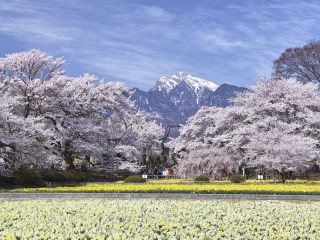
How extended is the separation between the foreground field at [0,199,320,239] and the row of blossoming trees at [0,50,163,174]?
1633 cm

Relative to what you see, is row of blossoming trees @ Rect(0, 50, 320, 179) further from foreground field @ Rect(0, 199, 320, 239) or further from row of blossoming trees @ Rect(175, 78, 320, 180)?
foreground field @ Rect(0, 199, 320, 239)

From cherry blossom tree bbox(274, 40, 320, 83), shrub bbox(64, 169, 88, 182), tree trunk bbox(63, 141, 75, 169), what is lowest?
shrub bbox(64, 169, 88, 182)

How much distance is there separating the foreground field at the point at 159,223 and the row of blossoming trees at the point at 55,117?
53.6 feet

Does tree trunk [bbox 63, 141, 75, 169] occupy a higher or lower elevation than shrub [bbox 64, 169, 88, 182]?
higher

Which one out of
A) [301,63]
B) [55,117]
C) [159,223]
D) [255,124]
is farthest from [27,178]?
[301,63]

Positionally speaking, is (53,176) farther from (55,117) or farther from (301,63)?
(301,63)

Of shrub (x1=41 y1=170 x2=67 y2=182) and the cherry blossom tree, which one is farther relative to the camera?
the cherry blossom tree

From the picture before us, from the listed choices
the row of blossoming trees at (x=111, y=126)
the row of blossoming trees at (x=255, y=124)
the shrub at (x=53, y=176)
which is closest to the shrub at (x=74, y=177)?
the shrub at (x=53, y=176)

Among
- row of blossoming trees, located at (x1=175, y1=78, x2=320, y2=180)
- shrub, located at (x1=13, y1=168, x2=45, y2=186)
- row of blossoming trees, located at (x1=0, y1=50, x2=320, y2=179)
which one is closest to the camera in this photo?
shrub, located at (x1=13, y1=168, x2=45, y2=186)

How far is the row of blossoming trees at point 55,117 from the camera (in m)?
27.8

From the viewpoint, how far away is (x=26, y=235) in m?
7.60

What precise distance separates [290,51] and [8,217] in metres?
47.6

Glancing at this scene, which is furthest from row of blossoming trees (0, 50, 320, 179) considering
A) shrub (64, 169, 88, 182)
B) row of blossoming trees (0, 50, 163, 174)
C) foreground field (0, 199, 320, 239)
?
foreground field (0, 199, 320, 239)

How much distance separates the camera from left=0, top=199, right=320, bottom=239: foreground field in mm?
7891
